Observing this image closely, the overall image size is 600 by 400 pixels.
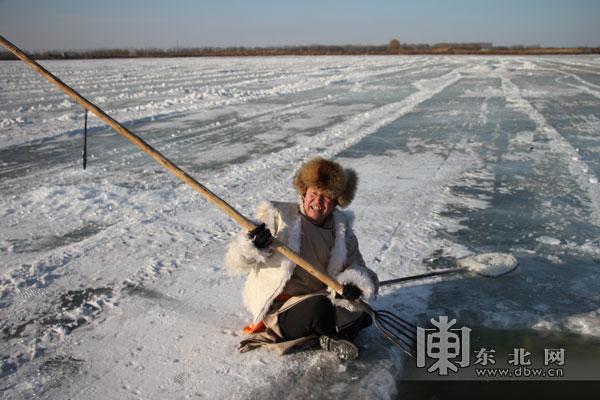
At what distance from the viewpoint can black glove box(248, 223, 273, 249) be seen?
8.09ft

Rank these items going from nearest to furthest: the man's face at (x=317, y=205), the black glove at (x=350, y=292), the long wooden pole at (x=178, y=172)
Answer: the long wooden pole at (x=178, y=172), the black glove at (x=350, y=292), the man's face at (x=317, y=205)

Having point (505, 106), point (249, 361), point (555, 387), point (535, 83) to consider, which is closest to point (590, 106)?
point (505, 106)

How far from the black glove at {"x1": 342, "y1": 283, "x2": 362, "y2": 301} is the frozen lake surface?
417mm

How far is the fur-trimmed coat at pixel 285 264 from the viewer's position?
2.71 meters

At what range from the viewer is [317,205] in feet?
9.27

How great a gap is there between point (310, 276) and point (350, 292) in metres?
0.31

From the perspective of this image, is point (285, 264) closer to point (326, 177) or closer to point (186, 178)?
point (326, 177)

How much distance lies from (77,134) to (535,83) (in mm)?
16563

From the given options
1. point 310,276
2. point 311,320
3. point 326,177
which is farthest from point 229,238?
point 326,177

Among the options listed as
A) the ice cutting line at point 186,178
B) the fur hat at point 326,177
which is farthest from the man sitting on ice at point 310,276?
the ice cutting line at point 186,178

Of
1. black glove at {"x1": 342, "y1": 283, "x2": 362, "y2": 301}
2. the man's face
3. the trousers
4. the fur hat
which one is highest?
the fur hat

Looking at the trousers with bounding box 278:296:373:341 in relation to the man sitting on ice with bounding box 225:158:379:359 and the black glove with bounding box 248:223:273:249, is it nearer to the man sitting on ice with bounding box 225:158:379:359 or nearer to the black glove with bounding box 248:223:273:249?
the man sitting on ice with bounding box 225:158:379:359

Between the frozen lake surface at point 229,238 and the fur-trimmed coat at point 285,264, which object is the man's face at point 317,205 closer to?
the fur-trimmed coat at point 285,264

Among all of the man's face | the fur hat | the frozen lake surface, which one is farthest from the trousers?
the fur hat
